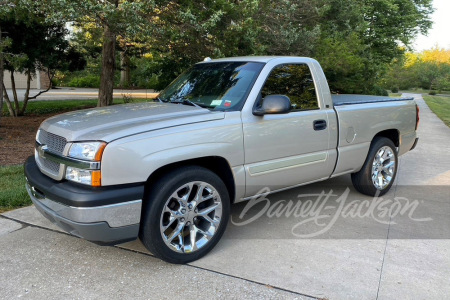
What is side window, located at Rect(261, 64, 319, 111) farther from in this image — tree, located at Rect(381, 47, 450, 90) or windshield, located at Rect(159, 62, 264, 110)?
tree, located at Rect(381, 47, 450, 90)

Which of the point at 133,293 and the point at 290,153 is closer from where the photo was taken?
the point at 133,293

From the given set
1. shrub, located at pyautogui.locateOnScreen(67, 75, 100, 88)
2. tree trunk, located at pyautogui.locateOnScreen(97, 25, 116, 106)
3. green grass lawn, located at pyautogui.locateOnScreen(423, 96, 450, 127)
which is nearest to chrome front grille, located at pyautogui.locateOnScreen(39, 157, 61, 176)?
tree trunk, located at pyautogui.locateOnScreen(97, 25, 116, 106)

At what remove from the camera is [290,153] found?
4.14m

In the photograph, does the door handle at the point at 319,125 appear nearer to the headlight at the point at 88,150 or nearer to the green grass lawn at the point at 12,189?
the headlight at the point at 88,150

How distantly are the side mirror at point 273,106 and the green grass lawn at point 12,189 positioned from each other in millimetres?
3200

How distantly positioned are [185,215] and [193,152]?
1.84 ft

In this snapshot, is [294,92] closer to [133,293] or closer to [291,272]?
[291,272]

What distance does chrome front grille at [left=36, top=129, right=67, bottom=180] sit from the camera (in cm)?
329

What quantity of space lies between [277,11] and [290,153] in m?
7.11

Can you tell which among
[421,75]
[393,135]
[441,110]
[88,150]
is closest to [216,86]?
[88,150]

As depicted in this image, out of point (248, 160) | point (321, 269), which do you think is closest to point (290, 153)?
point (248, 160)

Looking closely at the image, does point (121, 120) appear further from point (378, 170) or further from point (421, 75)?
point (421, 75)

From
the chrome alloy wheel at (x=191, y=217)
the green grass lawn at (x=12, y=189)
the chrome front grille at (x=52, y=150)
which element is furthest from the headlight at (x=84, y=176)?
the green grass lawn at (x=12, y=189)

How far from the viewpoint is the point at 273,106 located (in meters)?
3.76
